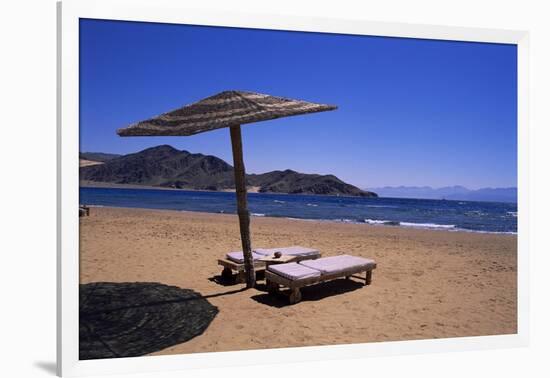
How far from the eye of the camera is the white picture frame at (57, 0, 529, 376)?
9.25 ft

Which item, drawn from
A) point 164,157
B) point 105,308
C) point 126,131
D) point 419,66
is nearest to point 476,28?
point 419,66

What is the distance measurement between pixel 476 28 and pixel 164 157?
1372 inches

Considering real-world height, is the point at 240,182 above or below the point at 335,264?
above

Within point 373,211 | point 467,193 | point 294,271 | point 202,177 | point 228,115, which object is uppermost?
point 202,177

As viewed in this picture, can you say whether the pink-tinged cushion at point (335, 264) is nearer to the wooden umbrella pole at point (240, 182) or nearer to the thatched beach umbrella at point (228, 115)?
the wooden umbrella pole at point (240, 182)

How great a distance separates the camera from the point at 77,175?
2.86 meters

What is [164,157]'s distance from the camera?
36.0 metres

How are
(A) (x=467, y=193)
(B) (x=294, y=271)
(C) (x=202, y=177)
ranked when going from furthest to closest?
(C) (x=202, y=177) → (A) (x=467, y=193) → (B) (x=294, y=271)

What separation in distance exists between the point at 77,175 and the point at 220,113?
1348 mm

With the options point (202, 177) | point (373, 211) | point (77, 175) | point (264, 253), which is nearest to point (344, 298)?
point (264, 253)

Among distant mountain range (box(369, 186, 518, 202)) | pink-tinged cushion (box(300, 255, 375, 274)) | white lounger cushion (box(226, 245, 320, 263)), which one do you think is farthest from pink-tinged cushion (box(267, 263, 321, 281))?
distant mountain range (box(369, 186, 518, 202))

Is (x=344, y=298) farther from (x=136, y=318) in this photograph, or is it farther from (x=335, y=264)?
(x=136, y=318)

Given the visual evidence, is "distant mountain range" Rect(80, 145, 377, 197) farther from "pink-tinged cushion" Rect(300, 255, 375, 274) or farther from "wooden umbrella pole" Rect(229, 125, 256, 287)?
"pink-tinged cushion" Rect(300, 255, 375, 274)

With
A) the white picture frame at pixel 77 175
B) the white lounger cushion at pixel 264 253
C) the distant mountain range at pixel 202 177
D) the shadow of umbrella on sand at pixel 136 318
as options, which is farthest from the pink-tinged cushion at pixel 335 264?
the distant mountain range at pixel 202 177
